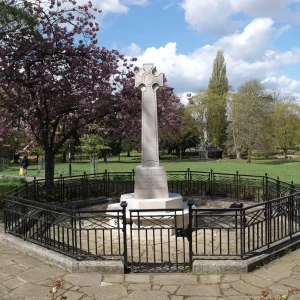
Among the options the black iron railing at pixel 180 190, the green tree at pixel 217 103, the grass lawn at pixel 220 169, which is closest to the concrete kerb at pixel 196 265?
the black iron railing at pixel 180 190

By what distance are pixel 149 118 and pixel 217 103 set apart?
51201mm

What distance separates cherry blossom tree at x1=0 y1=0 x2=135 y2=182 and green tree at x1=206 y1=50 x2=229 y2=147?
45731 mm

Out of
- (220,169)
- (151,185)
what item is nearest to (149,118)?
(151,185)

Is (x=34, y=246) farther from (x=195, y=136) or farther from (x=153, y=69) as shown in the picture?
(x=195, y=136)

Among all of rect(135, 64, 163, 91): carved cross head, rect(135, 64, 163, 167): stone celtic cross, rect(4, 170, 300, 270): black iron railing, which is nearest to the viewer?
rect(4, 170, 300, 270): black iron railing

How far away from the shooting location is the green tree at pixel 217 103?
191 feet

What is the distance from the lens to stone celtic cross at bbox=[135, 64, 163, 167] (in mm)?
8812

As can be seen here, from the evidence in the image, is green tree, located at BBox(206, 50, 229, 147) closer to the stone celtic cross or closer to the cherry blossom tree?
the cherry blossom tree

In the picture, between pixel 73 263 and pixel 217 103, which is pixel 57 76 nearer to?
pixel 73 263

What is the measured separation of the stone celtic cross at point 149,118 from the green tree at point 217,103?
1962 inches

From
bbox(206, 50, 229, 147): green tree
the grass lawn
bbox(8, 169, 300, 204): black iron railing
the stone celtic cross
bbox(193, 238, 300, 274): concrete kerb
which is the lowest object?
the grass lawn

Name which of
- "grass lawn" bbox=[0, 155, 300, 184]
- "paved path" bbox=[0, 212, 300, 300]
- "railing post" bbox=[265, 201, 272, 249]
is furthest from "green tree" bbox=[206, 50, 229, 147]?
"paved path" bbox=[0, 212, 300, 300]

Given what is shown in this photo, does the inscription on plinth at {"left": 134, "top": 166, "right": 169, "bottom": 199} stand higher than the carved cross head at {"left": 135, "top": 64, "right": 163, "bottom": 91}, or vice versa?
the carved cross head at {"left": 135, "top": 64, "right": 163, "bottom": 91}

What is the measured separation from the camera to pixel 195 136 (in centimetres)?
6044
